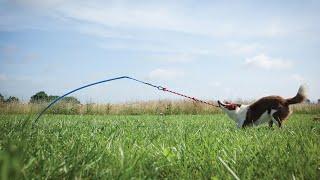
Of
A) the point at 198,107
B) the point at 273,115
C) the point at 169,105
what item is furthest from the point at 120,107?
the point at 273,115

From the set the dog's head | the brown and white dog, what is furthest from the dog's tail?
the dog's head

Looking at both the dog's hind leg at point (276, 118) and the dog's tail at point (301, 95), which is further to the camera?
the dog's hind leg at point (276, 118)

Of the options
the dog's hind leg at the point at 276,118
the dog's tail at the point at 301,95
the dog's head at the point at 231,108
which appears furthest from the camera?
the dog's head at the point at 231,108

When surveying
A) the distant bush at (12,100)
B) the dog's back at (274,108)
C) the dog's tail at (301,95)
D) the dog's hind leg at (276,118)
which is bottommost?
the dog's hind leg at (276,118)

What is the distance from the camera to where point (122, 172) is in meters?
2.51

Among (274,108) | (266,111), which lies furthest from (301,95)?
(266,111)

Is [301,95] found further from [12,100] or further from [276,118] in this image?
[12,100]

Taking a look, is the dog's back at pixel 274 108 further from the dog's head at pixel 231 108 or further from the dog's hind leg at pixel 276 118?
the dog's head at pixel 231 108

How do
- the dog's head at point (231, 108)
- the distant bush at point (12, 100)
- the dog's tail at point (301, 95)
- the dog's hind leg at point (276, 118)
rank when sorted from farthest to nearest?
1. the distant bush at point (12, 100)
2. the dog's head at point (231, 108)
3. the dog's hind leg at point (276, 118)
4. the dog's tail at point (301, 95)

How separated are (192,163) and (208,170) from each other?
0.32 meters

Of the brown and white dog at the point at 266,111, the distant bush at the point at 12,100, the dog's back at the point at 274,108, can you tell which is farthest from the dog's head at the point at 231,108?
the distant bush at the point at 12,100

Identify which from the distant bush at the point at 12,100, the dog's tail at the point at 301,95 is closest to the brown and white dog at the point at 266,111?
the dog's tail at the point at 301,95

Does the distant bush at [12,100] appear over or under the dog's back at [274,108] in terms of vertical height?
over

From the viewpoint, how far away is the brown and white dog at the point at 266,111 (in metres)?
11.1
